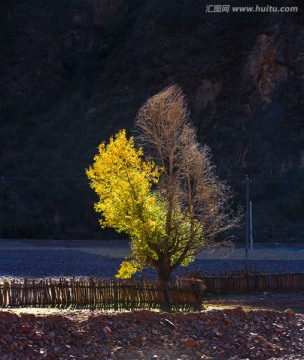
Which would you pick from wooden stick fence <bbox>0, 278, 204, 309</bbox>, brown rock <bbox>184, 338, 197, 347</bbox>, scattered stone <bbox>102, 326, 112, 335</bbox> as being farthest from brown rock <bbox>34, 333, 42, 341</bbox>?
wooden stick fence <bbox>0, 278, 204, 309</bbox>

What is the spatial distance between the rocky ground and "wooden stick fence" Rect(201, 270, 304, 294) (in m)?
6.51

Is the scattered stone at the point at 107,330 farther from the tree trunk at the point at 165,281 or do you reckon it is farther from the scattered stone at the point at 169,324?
the tree trunk at the point at 165,281

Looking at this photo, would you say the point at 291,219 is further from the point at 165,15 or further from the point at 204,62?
the point at 165,15

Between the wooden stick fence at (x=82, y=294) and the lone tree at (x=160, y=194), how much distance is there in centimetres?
73

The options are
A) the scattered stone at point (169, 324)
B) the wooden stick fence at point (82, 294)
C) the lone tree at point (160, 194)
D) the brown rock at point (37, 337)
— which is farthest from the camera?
the lone tree at point (160, 194)

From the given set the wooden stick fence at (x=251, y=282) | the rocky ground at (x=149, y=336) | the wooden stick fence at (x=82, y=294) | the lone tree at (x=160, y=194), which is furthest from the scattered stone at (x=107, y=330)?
the wooden stick fence at (x=251, y=282)

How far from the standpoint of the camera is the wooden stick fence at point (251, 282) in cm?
2567

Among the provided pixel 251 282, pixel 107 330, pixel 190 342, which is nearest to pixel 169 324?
pixel 190 342

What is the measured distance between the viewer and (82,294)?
65.2 ft

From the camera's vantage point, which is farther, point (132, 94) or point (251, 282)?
point (132, 94)

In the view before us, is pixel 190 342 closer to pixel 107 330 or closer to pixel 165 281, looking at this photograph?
pixel 107 330

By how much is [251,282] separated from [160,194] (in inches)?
280

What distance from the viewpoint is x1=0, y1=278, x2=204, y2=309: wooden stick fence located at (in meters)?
19.4

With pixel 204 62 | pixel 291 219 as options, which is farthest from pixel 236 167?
pixel 204 62
